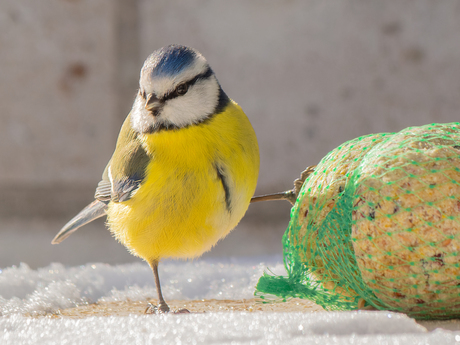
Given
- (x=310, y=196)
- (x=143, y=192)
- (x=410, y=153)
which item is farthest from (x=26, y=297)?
(x=410, y=153)

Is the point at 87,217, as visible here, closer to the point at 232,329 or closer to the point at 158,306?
the point at 158,306

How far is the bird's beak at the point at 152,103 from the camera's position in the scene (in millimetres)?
731

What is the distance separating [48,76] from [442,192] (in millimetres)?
1235

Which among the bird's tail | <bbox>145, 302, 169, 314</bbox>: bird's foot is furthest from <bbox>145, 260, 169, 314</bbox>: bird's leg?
the bird's tail

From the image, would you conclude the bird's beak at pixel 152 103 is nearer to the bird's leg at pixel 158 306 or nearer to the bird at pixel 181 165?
the bird at pixel 181 165

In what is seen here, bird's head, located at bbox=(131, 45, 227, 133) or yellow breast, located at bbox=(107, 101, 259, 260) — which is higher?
bird's head, located at bbox=(131, 45, 227, 133)

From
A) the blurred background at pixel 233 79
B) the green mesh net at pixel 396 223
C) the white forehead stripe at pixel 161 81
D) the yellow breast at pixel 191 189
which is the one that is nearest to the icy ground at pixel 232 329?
the green mesh net at pixel 396 223

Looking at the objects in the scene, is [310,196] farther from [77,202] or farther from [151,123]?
[77,202]

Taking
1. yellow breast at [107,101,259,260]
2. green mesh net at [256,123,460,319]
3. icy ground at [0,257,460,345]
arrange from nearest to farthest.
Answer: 1. icy ground at [0,257,460,345]
2. green mesh net at [256,123,460,319]
3. yellow breast at [107,101,259,260]

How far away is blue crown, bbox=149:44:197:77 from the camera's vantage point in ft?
2.42

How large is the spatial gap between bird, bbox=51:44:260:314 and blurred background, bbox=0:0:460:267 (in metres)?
0.67

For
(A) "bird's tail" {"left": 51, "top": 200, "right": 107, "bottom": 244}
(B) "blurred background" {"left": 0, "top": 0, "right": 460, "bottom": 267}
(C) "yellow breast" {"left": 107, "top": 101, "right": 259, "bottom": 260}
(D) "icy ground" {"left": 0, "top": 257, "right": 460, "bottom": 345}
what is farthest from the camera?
(B) "blurred background" {"left": 0, "top": 0, "right": 460, "bottom": 267}

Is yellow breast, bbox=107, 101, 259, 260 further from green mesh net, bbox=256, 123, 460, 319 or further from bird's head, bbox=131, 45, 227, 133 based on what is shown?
green mesh net, bbox=256, 123, 460, 319

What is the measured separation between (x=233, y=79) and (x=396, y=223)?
996mm
